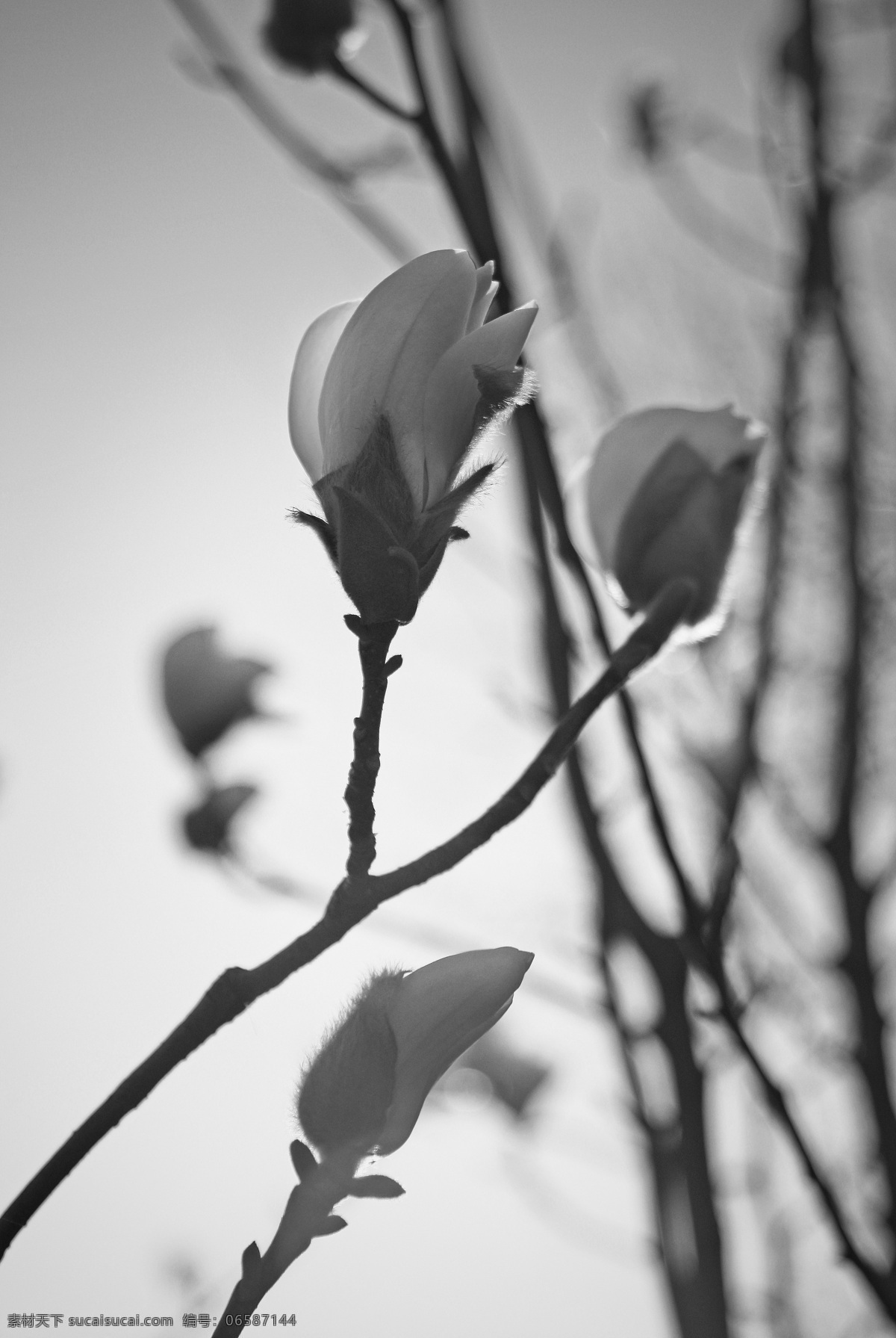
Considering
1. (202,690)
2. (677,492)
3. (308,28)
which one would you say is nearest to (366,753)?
(677,492)

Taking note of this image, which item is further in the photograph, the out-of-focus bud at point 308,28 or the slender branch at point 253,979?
the out-of-focus bud at point 308,28

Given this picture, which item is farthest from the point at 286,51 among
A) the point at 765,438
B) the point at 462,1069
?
the point at 462,1069

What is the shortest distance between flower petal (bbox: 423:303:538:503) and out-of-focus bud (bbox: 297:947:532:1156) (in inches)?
6.2

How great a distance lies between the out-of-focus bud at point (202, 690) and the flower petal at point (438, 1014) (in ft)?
1.50

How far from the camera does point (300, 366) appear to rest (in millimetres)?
338

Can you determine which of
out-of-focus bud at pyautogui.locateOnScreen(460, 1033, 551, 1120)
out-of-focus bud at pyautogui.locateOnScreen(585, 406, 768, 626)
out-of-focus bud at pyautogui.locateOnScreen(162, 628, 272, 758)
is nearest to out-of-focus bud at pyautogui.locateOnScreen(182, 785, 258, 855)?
out-of-focus bud at pyautogui.locateOnScreen(162, 628, 272, 758)

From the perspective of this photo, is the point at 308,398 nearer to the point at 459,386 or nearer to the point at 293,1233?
the point at 459,386

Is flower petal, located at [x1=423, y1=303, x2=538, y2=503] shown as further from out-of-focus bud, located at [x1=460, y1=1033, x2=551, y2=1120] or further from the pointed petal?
out-of-focus bud, located at [x1=460, y1=1033, x2=551, y2=1120]

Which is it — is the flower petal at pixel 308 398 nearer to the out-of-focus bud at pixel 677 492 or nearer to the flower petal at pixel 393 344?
the flower petal at pixel 393 344

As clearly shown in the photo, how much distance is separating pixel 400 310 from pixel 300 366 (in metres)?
0.05

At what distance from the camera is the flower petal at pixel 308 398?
34cm

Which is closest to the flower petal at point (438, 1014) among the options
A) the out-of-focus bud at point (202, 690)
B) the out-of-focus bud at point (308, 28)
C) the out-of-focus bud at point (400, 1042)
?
the out-of-focus bud at point (400, 1042)

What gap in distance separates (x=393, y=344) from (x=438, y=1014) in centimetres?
21

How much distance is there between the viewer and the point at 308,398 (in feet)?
1.11
